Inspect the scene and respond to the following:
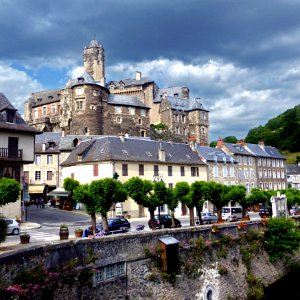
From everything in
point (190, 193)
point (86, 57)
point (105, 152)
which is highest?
point (86, 57)

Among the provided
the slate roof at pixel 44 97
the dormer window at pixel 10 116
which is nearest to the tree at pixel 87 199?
the dormer window at pixel 10 116

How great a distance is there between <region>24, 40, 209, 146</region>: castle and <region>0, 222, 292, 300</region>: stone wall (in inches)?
1819

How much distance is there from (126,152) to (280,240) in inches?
915

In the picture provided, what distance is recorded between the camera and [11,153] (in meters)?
30.6

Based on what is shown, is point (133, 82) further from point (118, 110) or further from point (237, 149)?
point (237, 149)

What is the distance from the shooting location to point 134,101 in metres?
77.7

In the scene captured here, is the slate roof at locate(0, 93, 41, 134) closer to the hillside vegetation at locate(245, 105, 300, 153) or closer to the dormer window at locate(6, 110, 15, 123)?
the dormer window at locate(6, 110, 15, 123)

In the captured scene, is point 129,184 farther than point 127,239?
Yes

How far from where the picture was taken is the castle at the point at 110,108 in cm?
7044

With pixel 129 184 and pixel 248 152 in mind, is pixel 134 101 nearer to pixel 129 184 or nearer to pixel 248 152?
pixel 248 152

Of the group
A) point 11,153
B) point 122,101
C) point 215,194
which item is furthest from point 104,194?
point 122,101

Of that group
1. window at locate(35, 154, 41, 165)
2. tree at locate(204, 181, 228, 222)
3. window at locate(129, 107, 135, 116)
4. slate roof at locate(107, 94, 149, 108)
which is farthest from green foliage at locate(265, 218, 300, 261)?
Answer: window at locate(129, 107, 135, 116)

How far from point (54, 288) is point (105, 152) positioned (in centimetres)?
3110

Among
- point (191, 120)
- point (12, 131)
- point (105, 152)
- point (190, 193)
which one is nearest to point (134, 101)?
point (191, 120)
